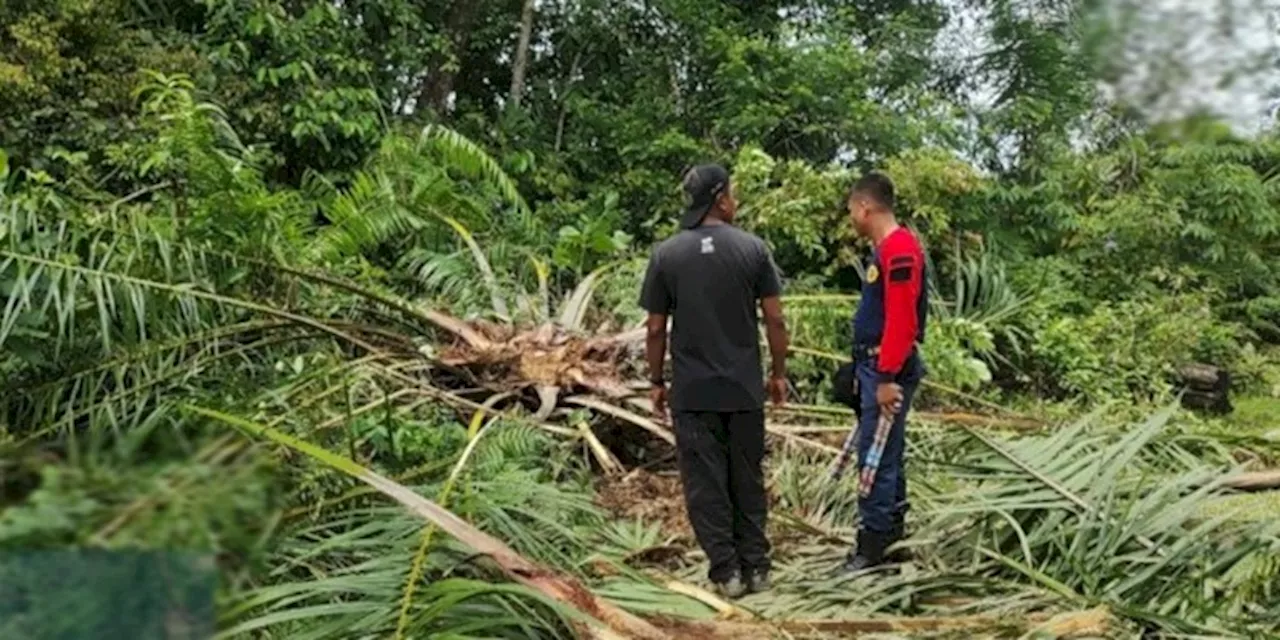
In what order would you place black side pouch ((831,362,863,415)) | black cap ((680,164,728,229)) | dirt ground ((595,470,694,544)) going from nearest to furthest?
black cap ((680,164,728,229)) → black side pouch ((831,362,863,415)) → dirt ground ((595,470,694,544))

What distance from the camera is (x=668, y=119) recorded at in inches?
428

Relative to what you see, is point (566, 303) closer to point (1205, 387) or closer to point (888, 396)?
point (888, 396)

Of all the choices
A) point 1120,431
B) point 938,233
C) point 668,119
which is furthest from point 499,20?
point 1120,431

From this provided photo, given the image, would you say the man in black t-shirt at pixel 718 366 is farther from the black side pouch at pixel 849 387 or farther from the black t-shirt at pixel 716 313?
the black side pouch at pixel 849 387

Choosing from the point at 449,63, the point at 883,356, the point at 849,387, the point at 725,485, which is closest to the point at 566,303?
the point at 849,387

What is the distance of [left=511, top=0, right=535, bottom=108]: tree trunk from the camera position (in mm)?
11188

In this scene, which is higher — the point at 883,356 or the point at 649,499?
the point at 883,356

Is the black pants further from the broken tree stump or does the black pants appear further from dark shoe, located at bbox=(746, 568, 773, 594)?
the broken tree stump

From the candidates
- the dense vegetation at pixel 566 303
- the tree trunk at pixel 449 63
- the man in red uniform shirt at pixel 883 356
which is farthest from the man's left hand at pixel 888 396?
the tree trunk at pixel 449 63

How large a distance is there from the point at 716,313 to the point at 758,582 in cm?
89

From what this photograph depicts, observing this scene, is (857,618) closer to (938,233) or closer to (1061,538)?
(1061,538)

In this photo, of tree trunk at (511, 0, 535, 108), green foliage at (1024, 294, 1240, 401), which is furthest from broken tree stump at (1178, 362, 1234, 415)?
tree trunk at (511, 0, 535, 108)

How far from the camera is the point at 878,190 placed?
3715 millimetres

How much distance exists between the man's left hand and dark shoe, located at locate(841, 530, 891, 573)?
43 cm
